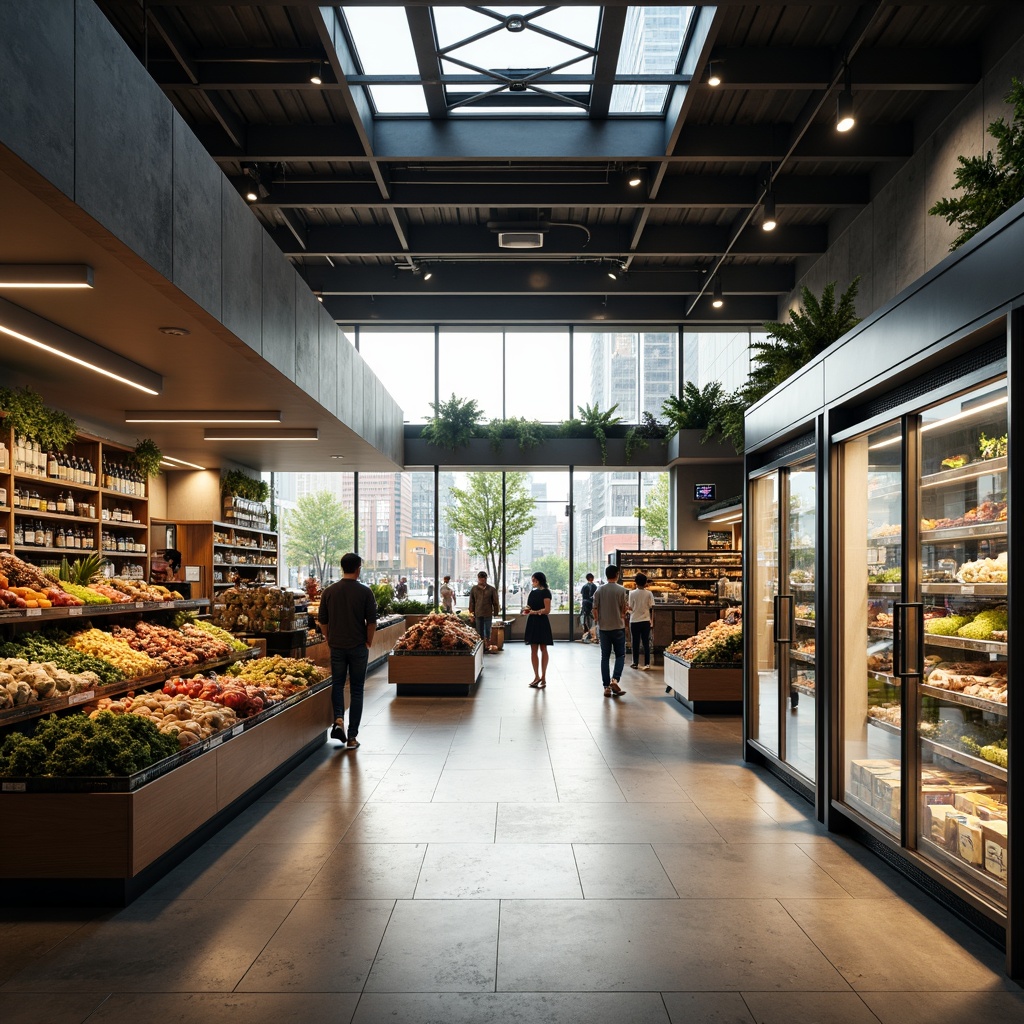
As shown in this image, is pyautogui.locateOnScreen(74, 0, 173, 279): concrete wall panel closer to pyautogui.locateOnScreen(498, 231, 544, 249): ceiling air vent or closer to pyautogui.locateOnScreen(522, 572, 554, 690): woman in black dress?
pyautogui.locateOnScreen(498, 231, 544, 249): ceiling air vent

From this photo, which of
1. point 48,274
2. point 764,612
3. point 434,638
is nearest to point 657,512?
point 434,638


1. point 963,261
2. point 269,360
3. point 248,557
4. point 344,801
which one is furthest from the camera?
point 248,557

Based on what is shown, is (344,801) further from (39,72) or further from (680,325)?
(680,325)

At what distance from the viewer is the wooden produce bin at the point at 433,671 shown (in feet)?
34.7

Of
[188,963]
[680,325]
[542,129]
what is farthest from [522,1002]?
[680,325]

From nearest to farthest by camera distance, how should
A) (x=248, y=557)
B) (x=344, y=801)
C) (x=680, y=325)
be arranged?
(x=344, y=801) < (x=248, y=557) < (x=680, y=325)

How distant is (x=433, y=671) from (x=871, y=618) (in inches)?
256

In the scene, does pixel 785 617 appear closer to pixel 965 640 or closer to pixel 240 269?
pixel 965 640

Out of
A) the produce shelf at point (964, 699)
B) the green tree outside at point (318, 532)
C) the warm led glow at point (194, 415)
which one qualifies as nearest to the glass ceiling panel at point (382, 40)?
the warm led glow at point (194, 415)

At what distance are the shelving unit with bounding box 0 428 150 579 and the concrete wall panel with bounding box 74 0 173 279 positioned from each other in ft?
11.2

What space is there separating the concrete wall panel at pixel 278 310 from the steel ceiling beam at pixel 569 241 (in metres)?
5.54

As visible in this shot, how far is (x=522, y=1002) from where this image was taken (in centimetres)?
298

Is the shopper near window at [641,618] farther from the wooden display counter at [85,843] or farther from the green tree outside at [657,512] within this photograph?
the wooden display counter at [85,843]

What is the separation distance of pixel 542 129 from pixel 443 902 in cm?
832
